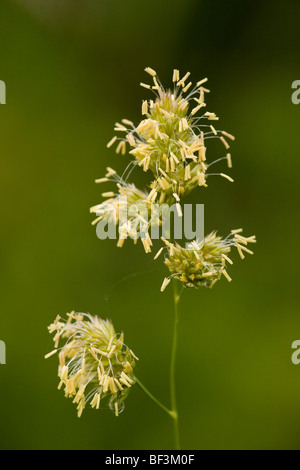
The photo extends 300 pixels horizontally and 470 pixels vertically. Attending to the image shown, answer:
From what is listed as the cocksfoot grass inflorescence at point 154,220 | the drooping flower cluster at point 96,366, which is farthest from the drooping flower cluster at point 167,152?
the drooping flower cluster at point 96,366

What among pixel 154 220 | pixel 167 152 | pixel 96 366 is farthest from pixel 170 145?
pixel 96 366

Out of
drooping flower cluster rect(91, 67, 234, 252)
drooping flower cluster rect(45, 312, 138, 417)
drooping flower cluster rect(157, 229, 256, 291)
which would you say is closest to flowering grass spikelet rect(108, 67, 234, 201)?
drooping flower cluster rect(91, 67, 234, 252)

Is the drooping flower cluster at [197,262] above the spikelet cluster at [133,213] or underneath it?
underneath

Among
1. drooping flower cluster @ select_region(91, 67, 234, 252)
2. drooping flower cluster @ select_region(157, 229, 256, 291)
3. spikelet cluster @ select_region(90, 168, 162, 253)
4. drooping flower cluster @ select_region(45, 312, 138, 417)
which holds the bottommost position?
drooping flower cluster @ select_region(45, 312, 138, 417)

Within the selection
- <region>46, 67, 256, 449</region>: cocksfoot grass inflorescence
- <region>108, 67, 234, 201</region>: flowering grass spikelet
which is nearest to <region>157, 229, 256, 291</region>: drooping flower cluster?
<region>46, 67, 256, 449</region>: cocksfoot grass inflorescence

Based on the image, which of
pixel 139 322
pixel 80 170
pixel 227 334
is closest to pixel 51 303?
pixel 139 322

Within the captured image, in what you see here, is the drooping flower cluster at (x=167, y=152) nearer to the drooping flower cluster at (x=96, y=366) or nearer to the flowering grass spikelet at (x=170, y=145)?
the flowering grass spikelet at (x=170, y=145)

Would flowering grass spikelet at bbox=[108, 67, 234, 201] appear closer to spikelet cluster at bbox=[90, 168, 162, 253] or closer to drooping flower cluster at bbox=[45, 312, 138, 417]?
spikelet cluster at bbox=[90, 168, 162, 253]

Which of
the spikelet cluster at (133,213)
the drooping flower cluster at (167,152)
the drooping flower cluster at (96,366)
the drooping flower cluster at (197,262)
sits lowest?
the drooping flower cluster at (96,366)

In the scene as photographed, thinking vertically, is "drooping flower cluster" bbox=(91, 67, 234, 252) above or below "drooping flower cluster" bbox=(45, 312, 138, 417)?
above
